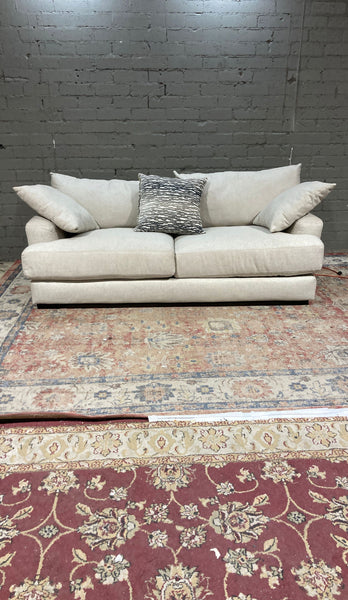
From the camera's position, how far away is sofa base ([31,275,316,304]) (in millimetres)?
2854

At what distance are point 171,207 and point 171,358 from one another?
4.26ft

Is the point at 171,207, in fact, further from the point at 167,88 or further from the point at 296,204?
the point at 167,88

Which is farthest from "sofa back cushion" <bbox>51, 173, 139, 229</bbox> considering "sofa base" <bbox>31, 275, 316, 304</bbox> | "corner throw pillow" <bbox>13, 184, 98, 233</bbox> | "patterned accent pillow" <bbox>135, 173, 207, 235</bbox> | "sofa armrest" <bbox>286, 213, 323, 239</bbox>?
"sofa armrest" <bbox>286, 213, 323, 239</bbox>

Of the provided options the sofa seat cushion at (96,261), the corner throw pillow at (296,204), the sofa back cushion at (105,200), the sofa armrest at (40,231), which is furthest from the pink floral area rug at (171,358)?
the sofa back cushion at (105,200)

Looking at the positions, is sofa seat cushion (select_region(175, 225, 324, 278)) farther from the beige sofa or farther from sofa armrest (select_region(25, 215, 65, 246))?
sofa armrest (select_region(25, 215, 65, 246))

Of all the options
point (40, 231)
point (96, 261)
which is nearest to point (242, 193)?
point (96, 261)

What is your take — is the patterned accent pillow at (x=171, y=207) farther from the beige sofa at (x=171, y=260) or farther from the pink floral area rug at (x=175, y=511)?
the pink floral area rug at (x=175, y=511)

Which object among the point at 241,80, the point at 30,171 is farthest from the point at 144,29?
the point at 30,171

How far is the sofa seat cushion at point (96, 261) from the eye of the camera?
2.78m

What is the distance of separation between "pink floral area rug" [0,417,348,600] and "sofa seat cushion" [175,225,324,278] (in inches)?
51.1

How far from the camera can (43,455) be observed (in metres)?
1.61

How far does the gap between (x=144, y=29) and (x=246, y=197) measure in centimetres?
168

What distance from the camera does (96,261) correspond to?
2785 millimetres

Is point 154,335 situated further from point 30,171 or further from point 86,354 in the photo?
point 30,171
